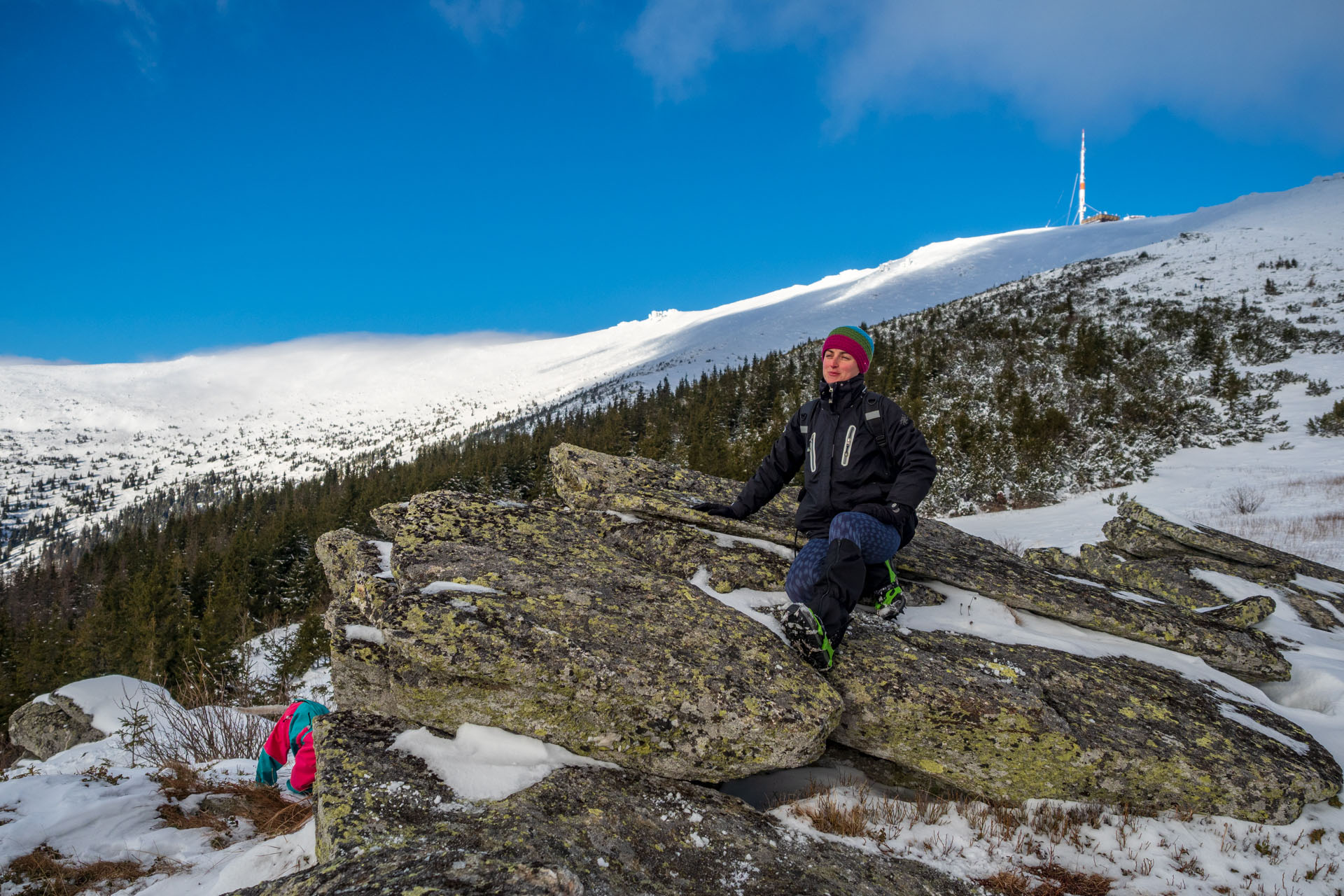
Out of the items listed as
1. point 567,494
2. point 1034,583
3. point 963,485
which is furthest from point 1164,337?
point 567,494

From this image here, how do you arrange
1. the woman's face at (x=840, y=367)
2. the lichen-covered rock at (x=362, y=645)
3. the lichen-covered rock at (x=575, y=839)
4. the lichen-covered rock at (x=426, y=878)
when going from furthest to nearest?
the woman's face at (x=840, y=367), the lichen-covered rock at (x=362, y=645), the lichen-covered rock at (x=575, y=839), the lichen-covered rock at (x=426, y=878)

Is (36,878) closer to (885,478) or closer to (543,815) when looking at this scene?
(543,815)

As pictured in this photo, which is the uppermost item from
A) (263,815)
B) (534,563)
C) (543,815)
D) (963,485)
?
(534,563)

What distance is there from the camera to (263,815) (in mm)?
5113

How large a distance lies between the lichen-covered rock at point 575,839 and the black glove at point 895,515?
7.97 feet

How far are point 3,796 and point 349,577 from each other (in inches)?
128

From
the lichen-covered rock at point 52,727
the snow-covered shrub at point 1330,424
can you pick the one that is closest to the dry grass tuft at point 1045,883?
the lichen-covered rock at point 52,727

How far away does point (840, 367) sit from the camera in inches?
217

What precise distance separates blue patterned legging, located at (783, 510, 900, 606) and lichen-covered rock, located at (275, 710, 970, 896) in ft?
5.88

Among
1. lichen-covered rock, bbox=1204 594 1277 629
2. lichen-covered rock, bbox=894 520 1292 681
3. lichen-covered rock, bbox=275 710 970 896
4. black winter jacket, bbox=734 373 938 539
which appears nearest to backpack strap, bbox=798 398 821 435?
black winter jacket, bbox=734 373 938 539

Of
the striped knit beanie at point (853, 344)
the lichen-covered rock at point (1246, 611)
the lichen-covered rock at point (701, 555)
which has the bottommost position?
the lichen-covered rock at point (1246, 611)

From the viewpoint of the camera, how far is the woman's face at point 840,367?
5.50 m

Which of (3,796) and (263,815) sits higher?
(3,796)

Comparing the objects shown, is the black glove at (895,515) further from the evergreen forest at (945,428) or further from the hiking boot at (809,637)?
the evergreen forest at (945,428)
